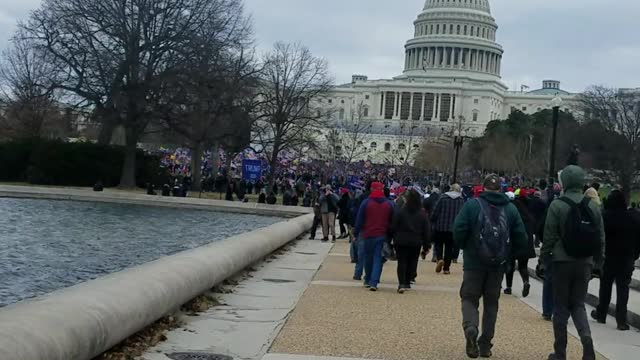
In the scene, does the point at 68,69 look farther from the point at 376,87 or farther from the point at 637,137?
the point at 376,87

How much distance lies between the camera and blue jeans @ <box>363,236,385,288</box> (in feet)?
47.7

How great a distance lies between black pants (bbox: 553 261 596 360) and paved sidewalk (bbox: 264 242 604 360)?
0.61 meters

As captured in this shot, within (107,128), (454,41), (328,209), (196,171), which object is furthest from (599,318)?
(454,41)

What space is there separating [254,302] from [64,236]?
12602 millimetres

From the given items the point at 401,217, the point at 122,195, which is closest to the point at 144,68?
the point at 122,195

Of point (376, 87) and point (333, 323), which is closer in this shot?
point (333, 323)

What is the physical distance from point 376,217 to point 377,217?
0.05ft

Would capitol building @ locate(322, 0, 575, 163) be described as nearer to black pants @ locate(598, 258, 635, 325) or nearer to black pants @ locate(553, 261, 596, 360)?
black pants @ locate(598, 258, 635, 325)

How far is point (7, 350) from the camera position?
18.5ft

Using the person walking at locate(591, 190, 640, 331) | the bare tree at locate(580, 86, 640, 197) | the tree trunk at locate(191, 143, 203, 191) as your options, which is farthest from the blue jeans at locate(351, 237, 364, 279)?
the bare tree at locate(580, 86, 640, 197)

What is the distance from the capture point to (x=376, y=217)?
14812 mm

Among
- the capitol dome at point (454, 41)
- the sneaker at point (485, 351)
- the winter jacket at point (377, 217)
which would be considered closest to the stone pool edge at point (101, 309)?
the winter jacket at point (377, 217)

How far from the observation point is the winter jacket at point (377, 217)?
14.7 meters

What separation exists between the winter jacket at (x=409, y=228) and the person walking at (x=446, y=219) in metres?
3.58
